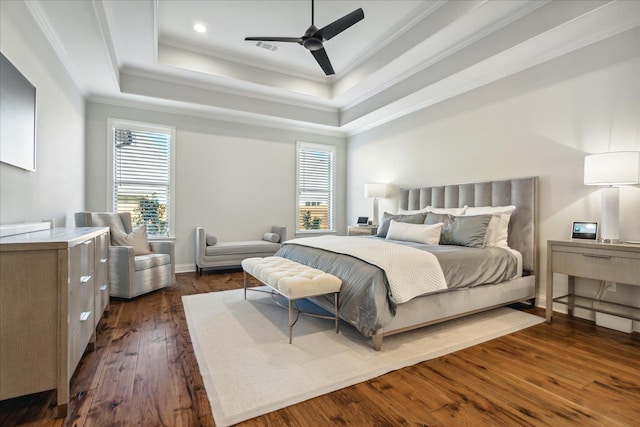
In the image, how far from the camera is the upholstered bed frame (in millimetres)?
2611

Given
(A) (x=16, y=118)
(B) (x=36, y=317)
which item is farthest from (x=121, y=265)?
(B) (x=36, y=317)

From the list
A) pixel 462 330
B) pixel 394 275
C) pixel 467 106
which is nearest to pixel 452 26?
pixel 467 106

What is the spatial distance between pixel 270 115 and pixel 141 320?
12.8ft

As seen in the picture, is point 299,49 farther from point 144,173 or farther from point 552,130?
point 552,130

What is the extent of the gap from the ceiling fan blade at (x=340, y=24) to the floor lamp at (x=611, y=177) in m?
2.45

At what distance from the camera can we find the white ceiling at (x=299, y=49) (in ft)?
9.94

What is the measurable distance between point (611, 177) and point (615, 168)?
0.26ft

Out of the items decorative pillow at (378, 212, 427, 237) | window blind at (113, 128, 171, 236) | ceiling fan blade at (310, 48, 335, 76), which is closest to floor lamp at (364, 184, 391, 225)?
decorative pillow at (378, 212, 427, 237)

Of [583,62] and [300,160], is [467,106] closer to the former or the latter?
[583,62]

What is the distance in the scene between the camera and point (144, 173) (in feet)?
17.1

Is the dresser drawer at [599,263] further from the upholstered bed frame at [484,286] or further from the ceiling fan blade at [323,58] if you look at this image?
the ceiling fan blade at [323,58]

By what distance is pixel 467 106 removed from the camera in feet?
14.4

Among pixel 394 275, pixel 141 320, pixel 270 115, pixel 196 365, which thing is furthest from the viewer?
pixel 270 115

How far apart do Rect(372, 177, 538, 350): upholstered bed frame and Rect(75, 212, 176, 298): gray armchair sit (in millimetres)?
2906
